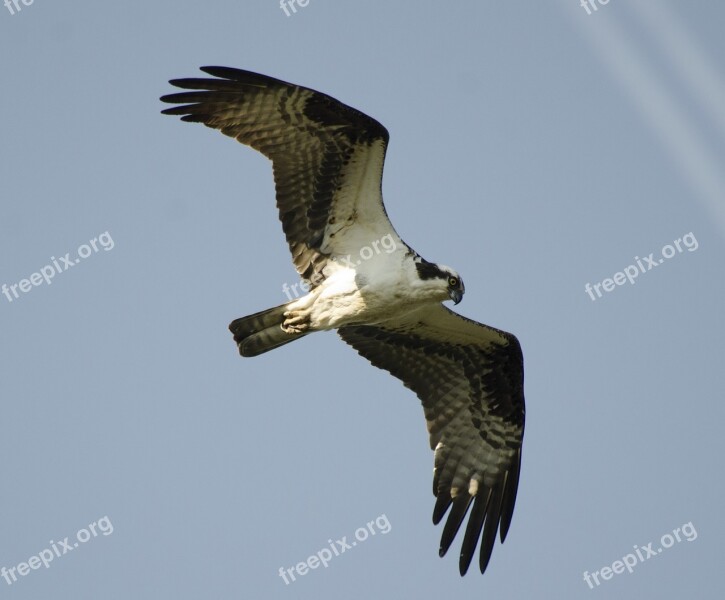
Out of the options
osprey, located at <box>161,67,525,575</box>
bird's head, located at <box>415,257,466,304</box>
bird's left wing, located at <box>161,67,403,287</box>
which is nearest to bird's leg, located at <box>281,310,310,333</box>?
osprey, located at <box>161,67,525,575</box>

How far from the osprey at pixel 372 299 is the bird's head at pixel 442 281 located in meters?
0.01

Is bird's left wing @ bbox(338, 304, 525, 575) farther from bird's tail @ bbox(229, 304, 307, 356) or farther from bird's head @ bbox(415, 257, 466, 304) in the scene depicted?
bird's tail @ bbox(229, 304, 307, 356)

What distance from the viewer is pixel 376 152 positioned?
38.9 feet

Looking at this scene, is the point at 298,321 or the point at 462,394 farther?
the point at 462,394

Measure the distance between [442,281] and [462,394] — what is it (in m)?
2.38

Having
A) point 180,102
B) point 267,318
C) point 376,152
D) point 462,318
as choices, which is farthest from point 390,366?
point 180,102

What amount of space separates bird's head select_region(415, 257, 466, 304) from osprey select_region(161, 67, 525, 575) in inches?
0.5

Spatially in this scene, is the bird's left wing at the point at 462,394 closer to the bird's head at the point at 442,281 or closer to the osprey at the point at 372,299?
the osprey at the point at 372,299

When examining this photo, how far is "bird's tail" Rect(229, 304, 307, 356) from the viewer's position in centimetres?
1255

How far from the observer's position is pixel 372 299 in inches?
485

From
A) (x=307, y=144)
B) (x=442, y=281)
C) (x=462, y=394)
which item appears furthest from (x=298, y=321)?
(x=462, y=394)

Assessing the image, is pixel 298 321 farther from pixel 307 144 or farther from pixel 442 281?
pixel 307 144

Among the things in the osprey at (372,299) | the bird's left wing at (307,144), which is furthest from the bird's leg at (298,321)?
the bird's left wing at (307,144)

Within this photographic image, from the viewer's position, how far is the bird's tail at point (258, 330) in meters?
12.5
